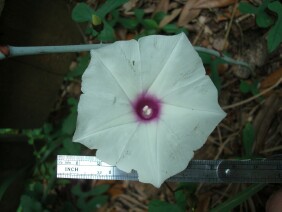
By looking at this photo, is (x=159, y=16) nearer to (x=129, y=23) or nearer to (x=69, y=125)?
(x=129, y=23)

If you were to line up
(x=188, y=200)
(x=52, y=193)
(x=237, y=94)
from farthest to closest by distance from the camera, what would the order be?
(x=52, y=193), (x=237, y=94), (x=188, y=200)

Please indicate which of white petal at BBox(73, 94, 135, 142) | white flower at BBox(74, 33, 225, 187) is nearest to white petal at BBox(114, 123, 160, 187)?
white flower at BBox(74, 33, 225, 187)

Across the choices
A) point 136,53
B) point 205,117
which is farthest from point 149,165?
point 136,53

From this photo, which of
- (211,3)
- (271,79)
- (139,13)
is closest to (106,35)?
(139,13)

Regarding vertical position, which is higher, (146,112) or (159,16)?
(159,16)

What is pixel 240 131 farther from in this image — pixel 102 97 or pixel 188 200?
pixel 102 97

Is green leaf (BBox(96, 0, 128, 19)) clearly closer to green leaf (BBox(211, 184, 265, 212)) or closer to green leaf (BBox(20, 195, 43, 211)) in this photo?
green leaf (BBox(211, 184, 265, 212))
